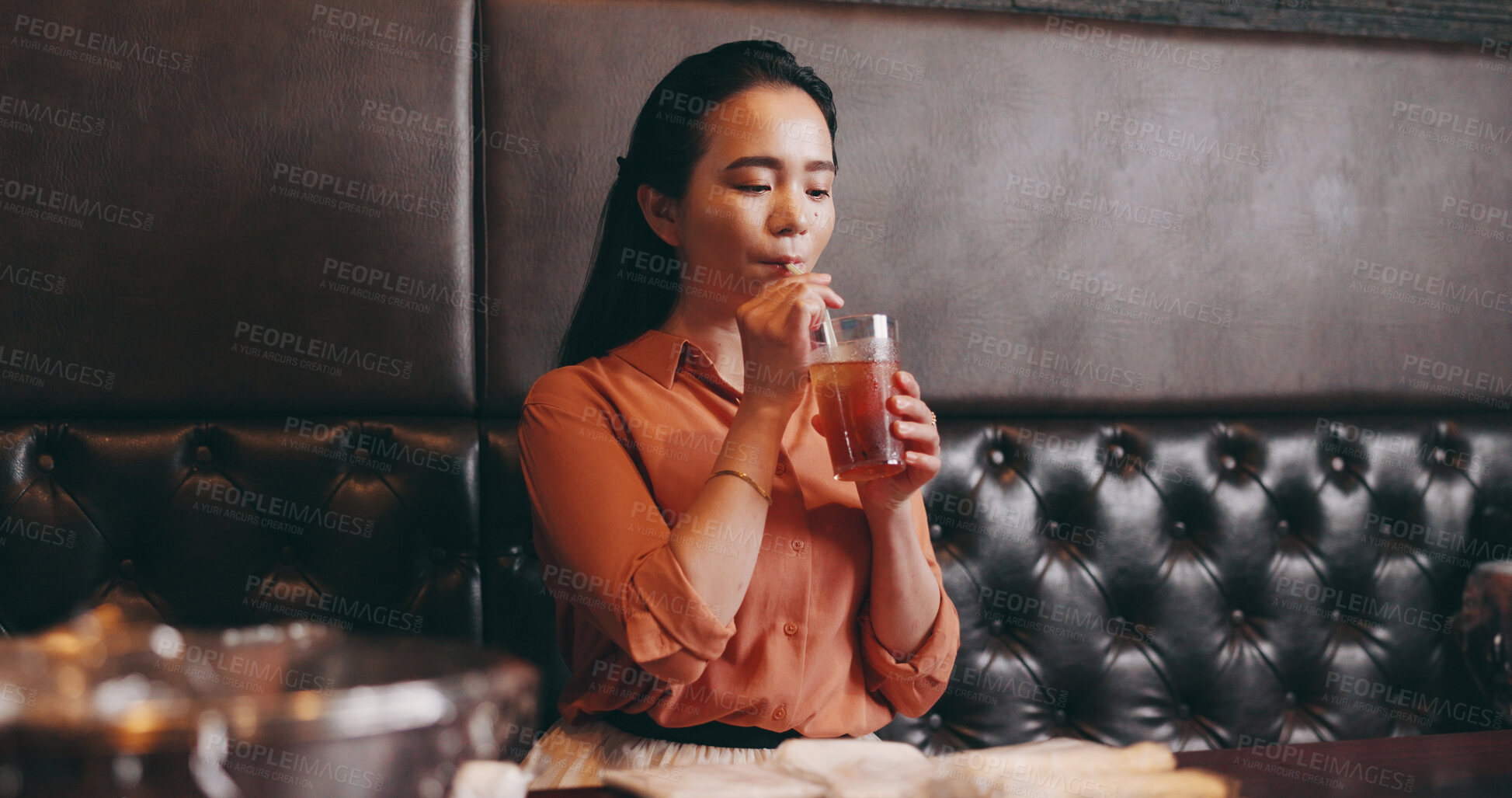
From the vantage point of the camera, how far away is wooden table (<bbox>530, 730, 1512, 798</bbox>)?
824 mm

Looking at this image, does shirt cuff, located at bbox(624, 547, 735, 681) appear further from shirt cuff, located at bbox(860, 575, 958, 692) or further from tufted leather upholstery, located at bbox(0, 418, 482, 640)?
tufted leather upholstery, located at bbox(0, 418, 482, 640)

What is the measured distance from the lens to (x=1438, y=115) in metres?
2.06

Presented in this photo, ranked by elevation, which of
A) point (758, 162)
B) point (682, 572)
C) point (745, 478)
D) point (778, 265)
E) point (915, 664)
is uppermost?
point (758, 162)

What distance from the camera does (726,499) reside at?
116 centimetres

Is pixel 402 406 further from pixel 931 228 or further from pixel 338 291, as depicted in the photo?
pixel 931 228

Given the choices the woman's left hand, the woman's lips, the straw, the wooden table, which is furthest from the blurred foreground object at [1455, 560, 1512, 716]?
the woman's lips

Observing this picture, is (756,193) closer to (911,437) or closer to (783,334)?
(783,334)

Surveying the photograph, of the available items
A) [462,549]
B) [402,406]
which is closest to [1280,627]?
[462,549]

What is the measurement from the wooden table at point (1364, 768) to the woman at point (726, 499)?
0.37m

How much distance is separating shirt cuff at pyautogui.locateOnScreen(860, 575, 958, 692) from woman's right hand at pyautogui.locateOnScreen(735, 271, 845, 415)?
0.35m

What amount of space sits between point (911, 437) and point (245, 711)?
886mm

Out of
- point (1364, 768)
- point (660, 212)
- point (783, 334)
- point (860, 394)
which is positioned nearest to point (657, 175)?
point (660, 212)

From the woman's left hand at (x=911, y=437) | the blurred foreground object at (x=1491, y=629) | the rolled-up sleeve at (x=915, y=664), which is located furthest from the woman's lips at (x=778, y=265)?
the blurred foreground object at (x=1491, y=629)

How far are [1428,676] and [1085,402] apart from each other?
823mm
